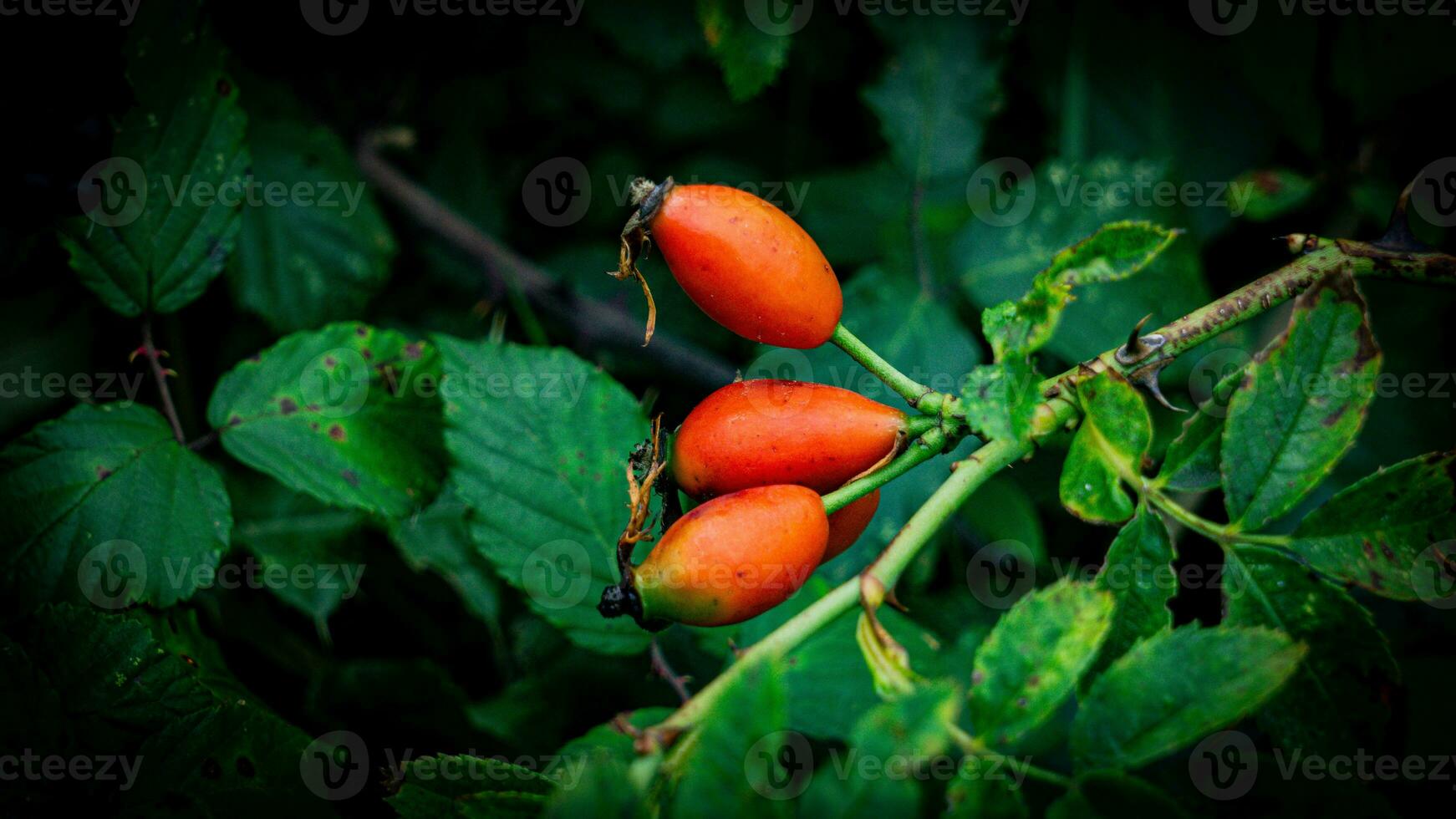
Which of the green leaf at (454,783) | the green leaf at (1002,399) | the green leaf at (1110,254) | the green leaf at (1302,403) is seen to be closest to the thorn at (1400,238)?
the green leaf at (1302,403)

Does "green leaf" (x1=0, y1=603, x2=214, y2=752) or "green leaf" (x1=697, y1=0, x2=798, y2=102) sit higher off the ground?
"green leaf" (x1=697, y1=0, x2=798, y2=102)

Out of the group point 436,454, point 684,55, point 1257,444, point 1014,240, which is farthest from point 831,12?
point 1257,444

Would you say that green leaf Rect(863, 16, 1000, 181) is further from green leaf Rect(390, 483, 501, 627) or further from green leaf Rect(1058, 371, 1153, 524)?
green leaf Rect(390, 483, 501, 627)

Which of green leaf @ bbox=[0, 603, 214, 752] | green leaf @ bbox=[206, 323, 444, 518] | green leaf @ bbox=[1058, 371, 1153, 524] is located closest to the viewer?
green leaf @ bbox=[1058, 371, 1153, 524]

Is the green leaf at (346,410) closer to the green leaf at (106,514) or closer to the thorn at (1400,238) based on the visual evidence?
the green leaf at (106,514)

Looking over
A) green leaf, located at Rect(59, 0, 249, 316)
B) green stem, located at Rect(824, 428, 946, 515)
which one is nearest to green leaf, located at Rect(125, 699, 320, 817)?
green leaf, located at Rect(59, 0, 249, 316)

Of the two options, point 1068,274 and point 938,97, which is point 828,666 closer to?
point 1068,274
